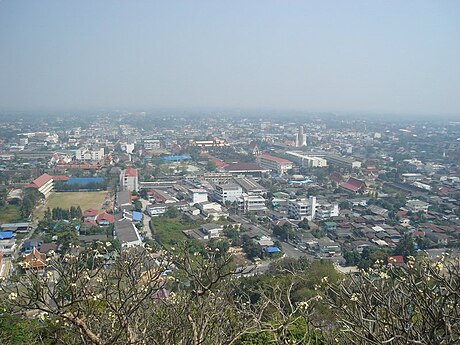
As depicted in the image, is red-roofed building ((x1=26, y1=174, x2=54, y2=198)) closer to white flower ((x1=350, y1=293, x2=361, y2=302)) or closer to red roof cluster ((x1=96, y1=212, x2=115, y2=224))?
red roof cluster ((x1=96, y1=212, x2=115, y2=224))

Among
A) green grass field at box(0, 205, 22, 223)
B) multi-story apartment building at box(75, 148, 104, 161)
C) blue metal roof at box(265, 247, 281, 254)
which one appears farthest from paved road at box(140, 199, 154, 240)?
multi-story apartment building at box(75, 148, 104, 161)

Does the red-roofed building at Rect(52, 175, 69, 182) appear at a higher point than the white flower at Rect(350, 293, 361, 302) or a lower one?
lower

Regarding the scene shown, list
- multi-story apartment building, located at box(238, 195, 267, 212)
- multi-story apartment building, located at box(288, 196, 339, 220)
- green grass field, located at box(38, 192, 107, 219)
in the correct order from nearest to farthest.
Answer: multi-story apartment building, located at box(288, 196, 339, 220) → green grass field, located at box(38, 192, 107, 219) → multi-story apartment building, located at box(238, 195, 267, 212)

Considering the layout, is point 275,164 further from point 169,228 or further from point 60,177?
point 169,228

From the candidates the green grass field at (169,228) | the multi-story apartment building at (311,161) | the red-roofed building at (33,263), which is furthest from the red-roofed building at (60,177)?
the red-roofed building at (33,263)

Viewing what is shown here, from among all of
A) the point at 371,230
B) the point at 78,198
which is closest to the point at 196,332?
the point at 371,230

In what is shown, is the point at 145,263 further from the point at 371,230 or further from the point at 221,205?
the point at 221,205

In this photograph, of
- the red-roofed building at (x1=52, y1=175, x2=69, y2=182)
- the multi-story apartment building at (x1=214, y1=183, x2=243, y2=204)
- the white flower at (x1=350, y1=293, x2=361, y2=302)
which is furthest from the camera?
the red-roofed building at (x1=52, y1=175, x2=69, y2=182)
